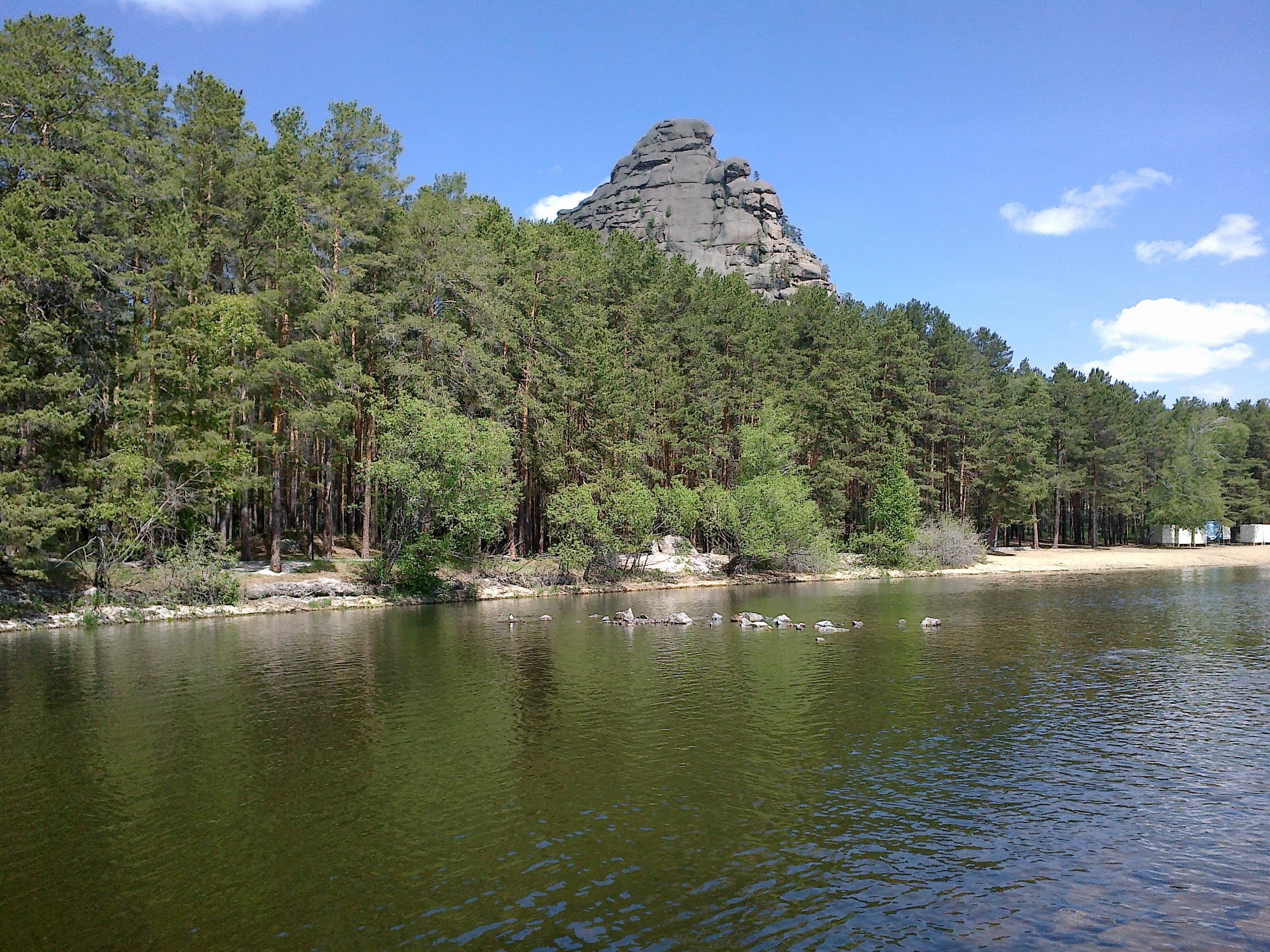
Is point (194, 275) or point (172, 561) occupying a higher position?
point (194, 275)

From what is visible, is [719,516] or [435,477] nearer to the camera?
[435,477]

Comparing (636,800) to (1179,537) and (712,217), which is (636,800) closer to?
(1179,537)

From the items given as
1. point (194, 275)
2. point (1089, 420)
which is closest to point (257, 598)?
point (194, 275)

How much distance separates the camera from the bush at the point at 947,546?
7250 centimetres

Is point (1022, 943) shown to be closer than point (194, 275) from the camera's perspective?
Yes

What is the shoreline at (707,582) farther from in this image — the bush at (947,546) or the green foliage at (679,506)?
the green foliage at (679,506)

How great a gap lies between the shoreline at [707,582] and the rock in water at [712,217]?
3472 inches

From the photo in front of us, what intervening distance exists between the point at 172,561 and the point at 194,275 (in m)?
14.8

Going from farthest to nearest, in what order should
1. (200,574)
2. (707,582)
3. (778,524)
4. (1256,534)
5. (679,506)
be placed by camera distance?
(1256,534) < (778,524) < (707,582) < (679,506) < (200,574)

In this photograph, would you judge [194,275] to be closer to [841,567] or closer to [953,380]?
[841,567]

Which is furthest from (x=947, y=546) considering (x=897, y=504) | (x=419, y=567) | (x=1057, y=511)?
(x=419, y=567)

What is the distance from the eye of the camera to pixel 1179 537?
106000 millimetres

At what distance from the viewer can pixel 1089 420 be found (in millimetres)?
90750

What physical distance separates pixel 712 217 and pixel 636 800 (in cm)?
18274
